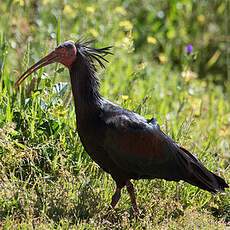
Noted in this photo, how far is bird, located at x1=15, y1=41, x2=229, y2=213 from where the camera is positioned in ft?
19.9

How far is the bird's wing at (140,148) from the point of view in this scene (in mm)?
6047

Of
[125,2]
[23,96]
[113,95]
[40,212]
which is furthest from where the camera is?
[125,2]

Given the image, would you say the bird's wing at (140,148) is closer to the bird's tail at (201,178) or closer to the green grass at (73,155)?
the bird's tail at (201,178)

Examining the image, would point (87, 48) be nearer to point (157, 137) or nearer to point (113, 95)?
point (157, 137)

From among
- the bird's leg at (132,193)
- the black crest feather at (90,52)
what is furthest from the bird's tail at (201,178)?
the black crest feather at (90,52)

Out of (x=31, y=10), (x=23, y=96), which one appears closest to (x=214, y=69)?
(x=31, y=10)

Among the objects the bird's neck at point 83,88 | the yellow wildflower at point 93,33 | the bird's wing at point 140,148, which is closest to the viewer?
the bird's wing at point 140,148

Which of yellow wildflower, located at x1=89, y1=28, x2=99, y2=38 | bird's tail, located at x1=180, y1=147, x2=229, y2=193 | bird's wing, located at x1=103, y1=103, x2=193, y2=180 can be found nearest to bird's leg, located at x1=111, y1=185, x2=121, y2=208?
bird's wing, located at x1=103, y1=103, x2=193, y2=180

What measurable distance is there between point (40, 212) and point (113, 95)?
8.16 ft

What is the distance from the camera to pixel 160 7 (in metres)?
11.4

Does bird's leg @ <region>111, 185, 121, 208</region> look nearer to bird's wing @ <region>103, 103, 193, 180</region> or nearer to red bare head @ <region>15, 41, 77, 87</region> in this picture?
bird's wing @ <region>103, 103, 193, 180</region>

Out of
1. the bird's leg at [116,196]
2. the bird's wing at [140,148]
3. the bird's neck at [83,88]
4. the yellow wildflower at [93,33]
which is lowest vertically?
the bird's leg at [116,196]

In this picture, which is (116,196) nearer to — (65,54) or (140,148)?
(140,148)

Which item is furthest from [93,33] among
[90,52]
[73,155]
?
[90,52]
